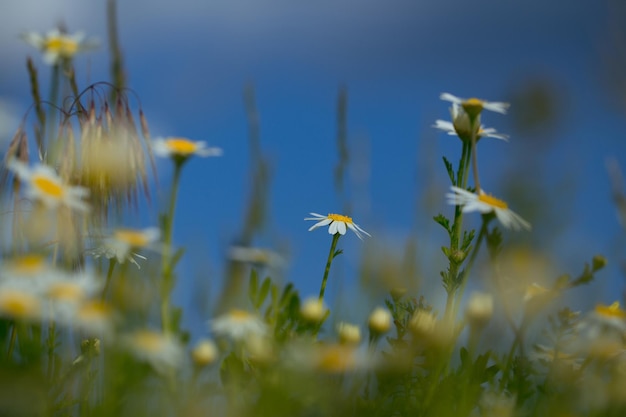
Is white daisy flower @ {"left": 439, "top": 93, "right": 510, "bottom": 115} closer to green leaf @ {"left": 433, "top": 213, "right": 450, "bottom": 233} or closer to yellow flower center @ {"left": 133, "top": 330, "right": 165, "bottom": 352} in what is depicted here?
green leaf @ {"left": 433, "top": 213, "right": 450, "bottom": 233}

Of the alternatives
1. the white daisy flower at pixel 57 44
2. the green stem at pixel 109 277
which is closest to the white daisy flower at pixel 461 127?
the green stem at pixel 109 277

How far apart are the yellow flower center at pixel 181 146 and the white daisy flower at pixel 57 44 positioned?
1.08 meters

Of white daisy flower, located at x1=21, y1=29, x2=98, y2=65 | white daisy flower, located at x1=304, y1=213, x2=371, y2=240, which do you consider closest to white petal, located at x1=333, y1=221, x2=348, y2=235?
white daisy flower, located at x1=304, y1=213, x2=371, y2=240

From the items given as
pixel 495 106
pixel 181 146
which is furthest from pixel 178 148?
pixel 495 106

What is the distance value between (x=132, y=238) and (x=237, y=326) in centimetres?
26

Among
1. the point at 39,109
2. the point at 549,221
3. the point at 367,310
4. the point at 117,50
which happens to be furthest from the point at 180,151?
the point at 549,221

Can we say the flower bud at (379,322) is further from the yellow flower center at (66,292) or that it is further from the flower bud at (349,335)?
the yellow flower center at (66,292)

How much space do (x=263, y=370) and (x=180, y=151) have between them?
0.35 metres

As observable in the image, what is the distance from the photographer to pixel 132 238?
112cm

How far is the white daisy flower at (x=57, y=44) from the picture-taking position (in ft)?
7.39

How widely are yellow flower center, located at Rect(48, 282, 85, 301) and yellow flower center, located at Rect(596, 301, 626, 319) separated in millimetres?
955

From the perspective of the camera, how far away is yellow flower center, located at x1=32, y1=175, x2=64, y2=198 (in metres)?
1.07

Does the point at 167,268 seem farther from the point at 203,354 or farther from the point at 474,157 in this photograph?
the point at 474,157

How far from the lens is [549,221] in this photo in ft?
7.36
